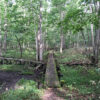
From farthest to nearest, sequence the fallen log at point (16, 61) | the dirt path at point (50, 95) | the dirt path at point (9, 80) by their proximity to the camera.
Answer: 1. the fallen log at point (16, 61)
2. the dirt path at point (9, 80)
3. the dirt path at point (50, 95)

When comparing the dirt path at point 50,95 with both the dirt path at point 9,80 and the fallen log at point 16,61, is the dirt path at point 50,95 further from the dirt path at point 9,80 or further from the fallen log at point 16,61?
the fallen log at point 16,61

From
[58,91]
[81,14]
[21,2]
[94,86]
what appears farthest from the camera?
[21,2]

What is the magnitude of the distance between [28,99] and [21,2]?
1411 cm

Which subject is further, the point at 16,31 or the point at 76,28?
the point at 16,31

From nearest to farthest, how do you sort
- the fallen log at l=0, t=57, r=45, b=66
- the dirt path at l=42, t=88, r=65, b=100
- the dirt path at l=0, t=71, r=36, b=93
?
the dirt path at l=42, t=88, r=65, b=100 < the dirt path at l=0, t=71, r=36, b=93 < the fallen log at l=0, t=57, r=45, b=66

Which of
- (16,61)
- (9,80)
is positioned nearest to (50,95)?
(9,80)

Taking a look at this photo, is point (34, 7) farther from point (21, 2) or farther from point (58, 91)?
point (58, 91)

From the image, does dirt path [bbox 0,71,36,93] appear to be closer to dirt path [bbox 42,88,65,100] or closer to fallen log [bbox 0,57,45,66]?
dirt path [bbox 42,88,65,100]

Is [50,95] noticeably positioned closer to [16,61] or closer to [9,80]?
[9,80]

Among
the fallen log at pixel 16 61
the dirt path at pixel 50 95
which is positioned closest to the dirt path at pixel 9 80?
the dirt path at pixel 50 95

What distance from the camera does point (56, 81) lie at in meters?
6.89

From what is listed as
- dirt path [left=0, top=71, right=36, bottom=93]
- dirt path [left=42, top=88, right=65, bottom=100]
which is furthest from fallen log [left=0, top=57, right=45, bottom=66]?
dirt path [left=42, top=88, right=65, bottom=100]

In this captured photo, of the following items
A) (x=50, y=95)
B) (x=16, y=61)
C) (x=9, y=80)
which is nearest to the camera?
(x=50, y=95)

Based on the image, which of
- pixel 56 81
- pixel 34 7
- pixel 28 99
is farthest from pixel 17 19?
pixel 28 99
